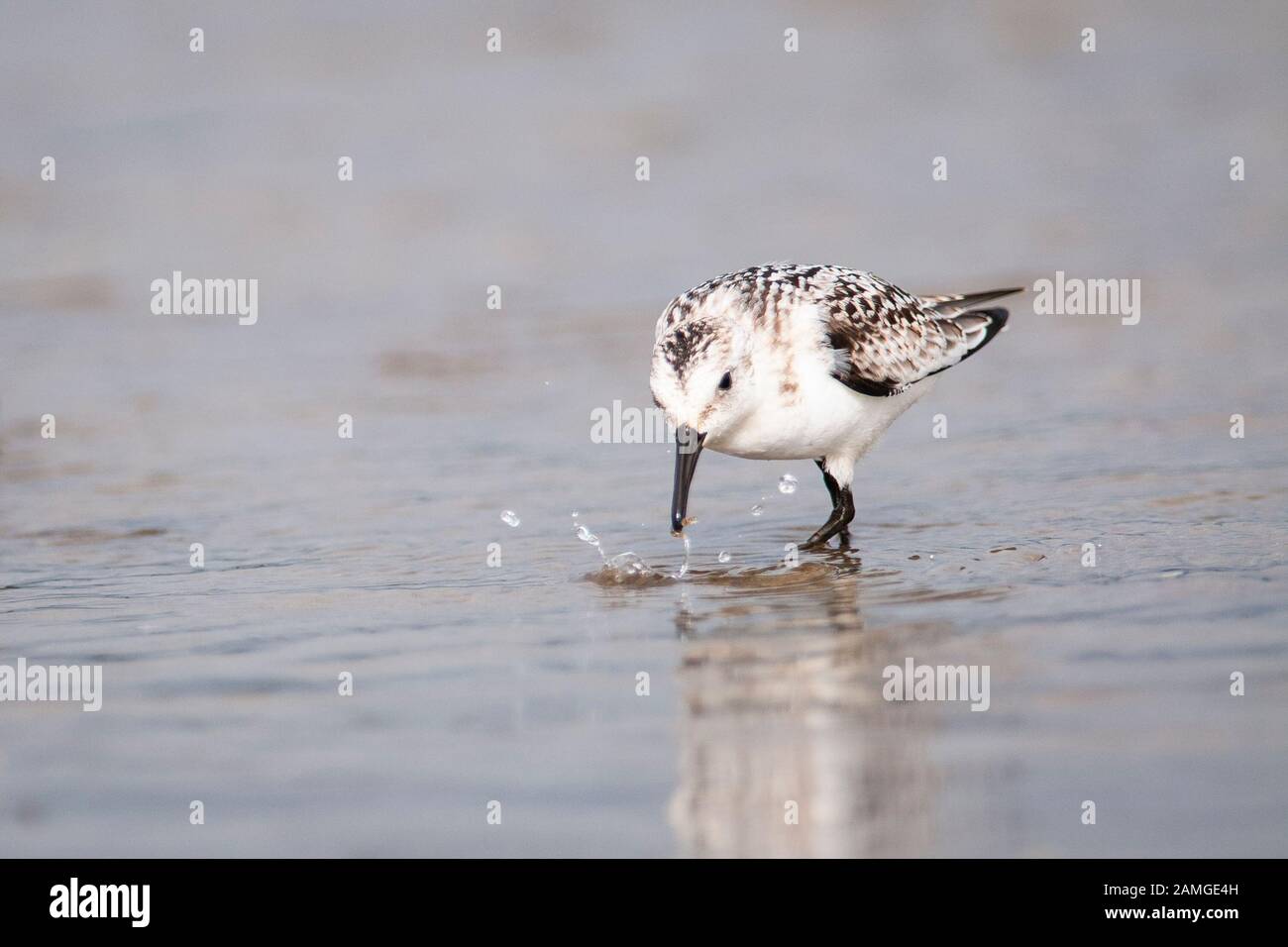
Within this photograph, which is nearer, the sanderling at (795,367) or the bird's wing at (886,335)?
the sanderling at (795,367)

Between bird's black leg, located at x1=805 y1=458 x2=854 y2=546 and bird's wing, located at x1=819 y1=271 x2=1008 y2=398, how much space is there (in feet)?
1.68

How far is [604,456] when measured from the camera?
9.98 metres

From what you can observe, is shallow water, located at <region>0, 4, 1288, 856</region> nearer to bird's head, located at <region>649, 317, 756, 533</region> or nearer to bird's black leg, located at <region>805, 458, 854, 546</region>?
bird's black leg, located at <region>805, 458, 854, 546</region>

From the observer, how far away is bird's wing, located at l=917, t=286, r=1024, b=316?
9055 millimetres

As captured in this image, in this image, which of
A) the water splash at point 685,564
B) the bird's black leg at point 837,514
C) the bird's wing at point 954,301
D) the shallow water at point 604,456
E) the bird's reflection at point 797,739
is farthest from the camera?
the bird's wing at point 954,301

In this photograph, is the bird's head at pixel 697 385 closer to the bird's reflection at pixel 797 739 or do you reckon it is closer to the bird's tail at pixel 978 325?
the bird's reflection at pixel 797 739

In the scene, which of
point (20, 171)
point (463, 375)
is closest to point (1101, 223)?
point (463, 375)

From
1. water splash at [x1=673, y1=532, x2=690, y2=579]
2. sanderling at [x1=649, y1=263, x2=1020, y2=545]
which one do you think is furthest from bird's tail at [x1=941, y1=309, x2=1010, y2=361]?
water splash at [x1=673, y1=532, x2=690, y2=579]

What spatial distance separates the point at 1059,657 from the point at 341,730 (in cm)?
248

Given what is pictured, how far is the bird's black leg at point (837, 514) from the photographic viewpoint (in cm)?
811

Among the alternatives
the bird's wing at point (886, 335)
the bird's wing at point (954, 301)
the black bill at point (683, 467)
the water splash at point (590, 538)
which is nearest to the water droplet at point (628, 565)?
the water splash at point (590, 538)

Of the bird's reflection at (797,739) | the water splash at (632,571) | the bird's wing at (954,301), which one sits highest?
the bird's wing at (954,301)
